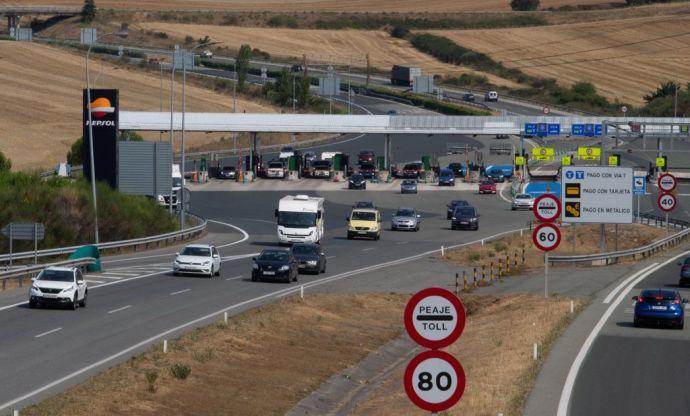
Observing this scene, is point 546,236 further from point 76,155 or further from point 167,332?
point 76,155

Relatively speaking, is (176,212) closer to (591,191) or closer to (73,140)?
(591,191)

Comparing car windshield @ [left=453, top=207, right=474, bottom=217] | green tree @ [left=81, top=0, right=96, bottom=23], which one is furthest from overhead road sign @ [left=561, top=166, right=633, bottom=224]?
green tree @ [left=81, top=0, right=96, bottom=23]

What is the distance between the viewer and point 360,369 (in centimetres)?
3406

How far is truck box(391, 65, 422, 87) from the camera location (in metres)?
164

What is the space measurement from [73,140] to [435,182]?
104 ft

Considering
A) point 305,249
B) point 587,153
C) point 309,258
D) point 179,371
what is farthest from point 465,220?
point 179,371

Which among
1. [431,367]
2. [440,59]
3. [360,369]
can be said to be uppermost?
[440,59]

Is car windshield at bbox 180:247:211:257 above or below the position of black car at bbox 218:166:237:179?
below

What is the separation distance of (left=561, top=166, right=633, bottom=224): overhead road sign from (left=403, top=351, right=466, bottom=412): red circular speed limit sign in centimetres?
4536

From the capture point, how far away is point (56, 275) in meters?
37.8

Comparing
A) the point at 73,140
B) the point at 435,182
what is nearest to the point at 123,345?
the point at 435,182

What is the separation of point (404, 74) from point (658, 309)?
429 ft

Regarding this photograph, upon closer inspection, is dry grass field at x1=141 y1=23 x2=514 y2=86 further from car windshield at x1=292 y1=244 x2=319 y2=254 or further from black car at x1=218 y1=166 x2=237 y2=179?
car windshield at x1=292 y1=244 x2=319 y2=254

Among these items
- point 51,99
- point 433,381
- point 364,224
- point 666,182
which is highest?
point 51,99
